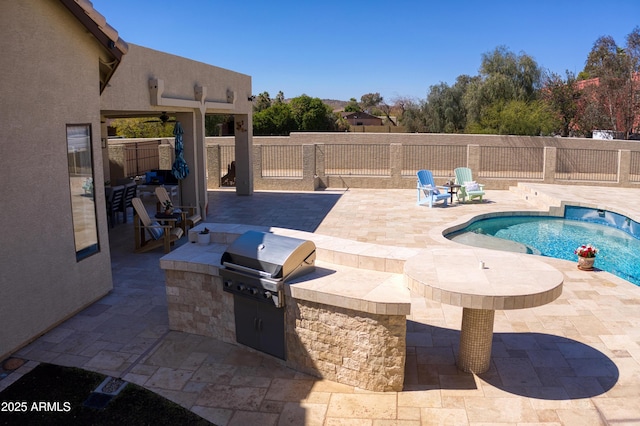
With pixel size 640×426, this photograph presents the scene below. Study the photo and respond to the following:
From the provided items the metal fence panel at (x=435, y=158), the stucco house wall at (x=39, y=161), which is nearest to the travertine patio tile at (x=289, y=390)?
the stucco house wall at (x=39, y=161)

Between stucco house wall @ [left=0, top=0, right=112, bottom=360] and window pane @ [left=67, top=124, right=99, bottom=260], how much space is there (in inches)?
5.8

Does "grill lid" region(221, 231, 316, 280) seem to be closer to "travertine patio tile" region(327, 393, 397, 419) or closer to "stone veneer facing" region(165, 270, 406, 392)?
"stone veneer facing" region(165, 270, 406, 392)

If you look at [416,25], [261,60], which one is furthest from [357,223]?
[261,60]

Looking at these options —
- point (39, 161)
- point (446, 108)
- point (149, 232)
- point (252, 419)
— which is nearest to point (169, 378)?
point (252, 419)

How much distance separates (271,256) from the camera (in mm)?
6082

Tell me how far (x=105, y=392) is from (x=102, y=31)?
543 centimetres

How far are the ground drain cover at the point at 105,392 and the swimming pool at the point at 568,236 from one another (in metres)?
9.44

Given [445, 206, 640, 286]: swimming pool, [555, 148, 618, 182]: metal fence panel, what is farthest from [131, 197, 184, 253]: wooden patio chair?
[555, 148, 618, 182]: metal fence panel

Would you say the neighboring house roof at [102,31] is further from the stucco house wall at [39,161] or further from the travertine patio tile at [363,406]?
the travertine patio tile at [363,406]

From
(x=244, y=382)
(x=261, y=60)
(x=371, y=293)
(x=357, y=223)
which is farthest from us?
(x=261, y=60)

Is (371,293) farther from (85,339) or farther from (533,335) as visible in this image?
(85,339)

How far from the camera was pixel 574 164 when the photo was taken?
24.7m

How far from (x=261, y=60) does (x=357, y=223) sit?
54.7m

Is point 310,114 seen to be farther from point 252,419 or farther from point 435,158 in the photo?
point 252,419
